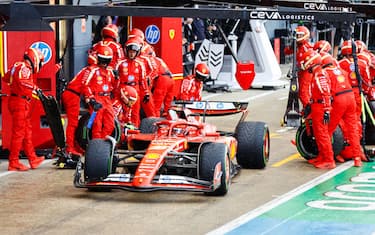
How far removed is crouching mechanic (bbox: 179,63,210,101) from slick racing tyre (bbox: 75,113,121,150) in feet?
6.27

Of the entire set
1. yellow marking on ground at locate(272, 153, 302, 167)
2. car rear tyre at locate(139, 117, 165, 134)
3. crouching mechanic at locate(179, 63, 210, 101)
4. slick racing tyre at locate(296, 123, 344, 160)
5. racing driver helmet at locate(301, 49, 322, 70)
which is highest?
racing driver helmet at locate(301, 49, 322, 70)

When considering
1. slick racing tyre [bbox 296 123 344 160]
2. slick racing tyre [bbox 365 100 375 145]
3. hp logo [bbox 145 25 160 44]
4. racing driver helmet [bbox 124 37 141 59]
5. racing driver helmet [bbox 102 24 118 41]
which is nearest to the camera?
slick racing tyre [bbox 296 123 344 160]

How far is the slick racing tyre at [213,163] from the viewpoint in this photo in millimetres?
14180

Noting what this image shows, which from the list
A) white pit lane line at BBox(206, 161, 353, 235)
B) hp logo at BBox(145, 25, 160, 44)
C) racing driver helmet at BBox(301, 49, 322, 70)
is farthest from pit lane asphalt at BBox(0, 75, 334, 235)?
hp logo at BBox(145, 25, 160, 44)

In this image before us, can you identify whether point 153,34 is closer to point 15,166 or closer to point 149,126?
point 149,126

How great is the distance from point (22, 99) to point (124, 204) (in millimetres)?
3439

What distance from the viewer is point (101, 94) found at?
56.4 ft

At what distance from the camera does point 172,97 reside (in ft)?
68.8

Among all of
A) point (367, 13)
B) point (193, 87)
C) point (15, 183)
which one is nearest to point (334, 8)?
point (367, 13)

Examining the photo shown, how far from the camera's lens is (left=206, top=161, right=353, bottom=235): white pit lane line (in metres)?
12.8

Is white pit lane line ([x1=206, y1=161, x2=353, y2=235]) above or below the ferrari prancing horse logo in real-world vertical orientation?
below

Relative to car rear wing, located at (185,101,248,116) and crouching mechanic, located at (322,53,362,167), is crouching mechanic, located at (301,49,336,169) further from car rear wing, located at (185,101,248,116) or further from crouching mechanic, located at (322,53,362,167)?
car rear wing, located at (185,101,248,116)

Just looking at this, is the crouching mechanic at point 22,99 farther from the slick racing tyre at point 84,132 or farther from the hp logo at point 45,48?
the slick racing tyre at point 84,132

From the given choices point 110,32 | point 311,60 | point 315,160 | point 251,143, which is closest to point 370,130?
point 315,160
